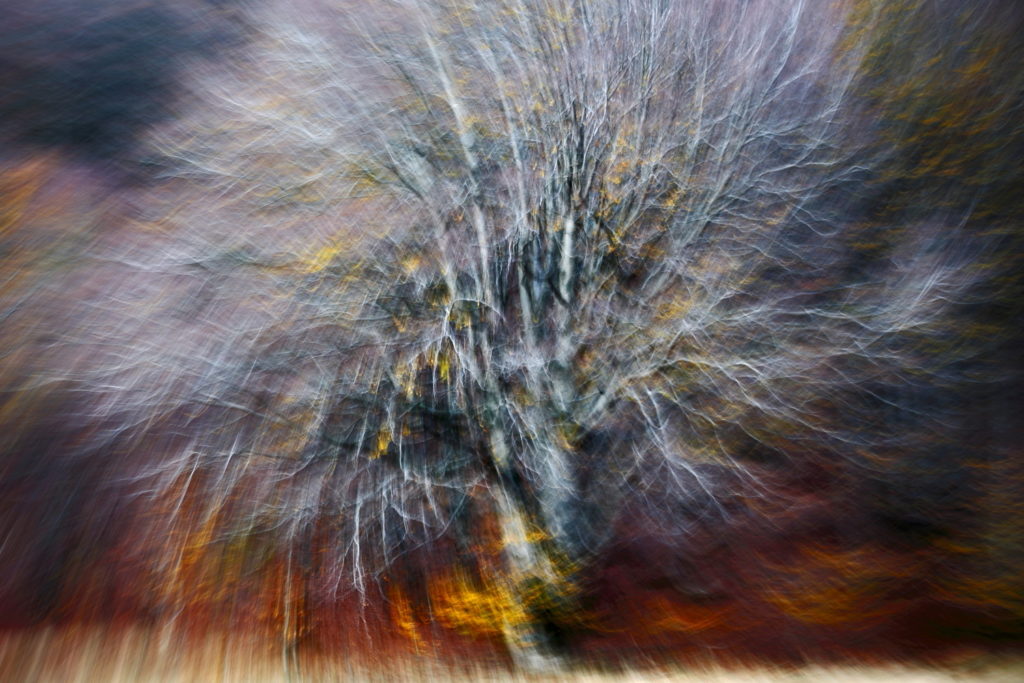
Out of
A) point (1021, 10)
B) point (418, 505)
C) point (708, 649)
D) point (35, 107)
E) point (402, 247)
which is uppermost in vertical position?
point (1021, 10)

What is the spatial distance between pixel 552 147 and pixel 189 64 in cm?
539

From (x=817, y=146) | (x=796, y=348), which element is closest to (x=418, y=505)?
(x=796, y=348)

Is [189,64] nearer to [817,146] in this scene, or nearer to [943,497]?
[817,146]

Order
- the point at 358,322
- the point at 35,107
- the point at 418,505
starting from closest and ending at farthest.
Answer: the point at 358,322
the point at 418,505
the point at 35,107

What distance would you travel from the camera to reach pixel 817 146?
7242 mm

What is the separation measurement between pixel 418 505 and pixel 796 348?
4.46m

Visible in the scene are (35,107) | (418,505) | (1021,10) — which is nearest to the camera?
(418,505)

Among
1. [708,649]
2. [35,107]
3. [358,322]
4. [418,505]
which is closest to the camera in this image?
[358,322]

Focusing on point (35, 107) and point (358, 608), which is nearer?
point (358, 608)

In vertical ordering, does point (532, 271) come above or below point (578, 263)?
below

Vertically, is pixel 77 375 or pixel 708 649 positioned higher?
pixel 77 375

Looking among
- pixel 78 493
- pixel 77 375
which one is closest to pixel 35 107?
pixel 77 375

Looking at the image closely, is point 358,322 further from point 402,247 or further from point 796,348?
point 796,348

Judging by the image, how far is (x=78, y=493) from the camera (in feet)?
24.2
